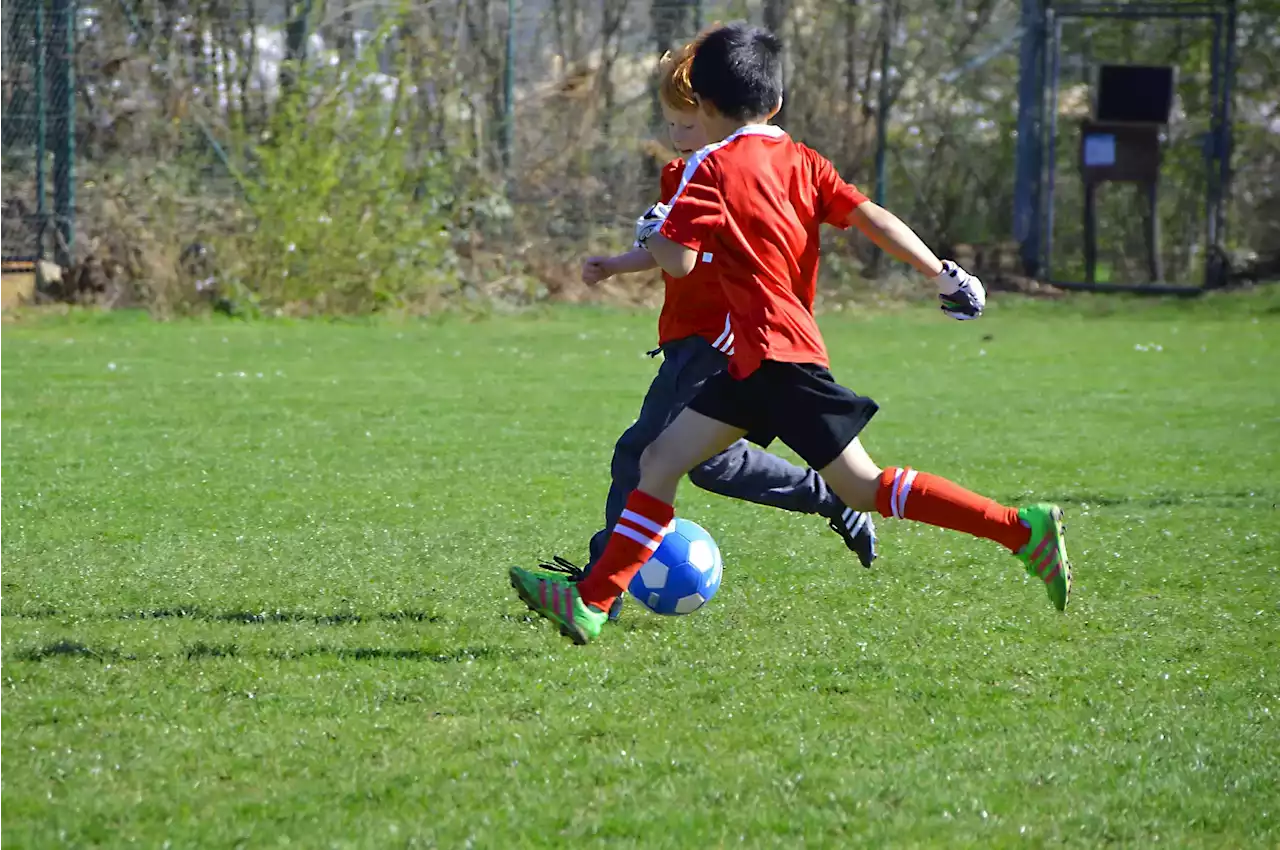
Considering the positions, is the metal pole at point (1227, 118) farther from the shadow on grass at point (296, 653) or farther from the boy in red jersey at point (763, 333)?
the shadow on grass at point (296, 653)

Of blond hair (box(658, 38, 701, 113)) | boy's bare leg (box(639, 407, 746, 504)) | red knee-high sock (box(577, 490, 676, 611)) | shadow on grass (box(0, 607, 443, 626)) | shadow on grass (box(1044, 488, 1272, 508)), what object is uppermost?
blond hair (box(658, 38, 701, 113))

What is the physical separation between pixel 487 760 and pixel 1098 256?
57.8 ft

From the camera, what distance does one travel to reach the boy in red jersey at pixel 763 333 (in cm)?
436

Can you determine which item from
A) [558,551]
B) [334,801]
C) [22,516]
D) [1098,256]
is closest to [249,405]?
[22,516]

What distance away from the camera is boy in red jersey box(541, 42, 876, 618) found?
4691 mm

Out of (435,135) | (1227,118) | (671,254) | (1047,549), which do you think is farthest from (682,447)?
(1227,118)

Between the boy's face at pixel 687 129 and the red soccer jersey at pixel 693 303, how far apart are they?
22 centimetres

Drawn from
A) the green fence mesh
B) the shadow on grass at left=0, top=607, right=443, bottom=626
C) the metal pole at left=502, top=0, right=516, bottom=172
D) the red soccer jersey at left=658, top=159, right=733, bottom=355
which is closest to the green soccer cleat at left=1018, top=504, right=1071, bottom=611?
the red soccer jersey at left=658, top=159, right=733, bottom=355

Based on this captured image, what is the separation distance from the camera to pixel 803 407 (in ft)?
14.3

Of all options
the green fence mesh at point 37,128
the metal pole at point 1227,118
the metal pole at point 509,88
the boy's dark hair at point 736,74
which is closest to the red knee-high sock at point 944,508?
the boy's dark hair at point 736,74

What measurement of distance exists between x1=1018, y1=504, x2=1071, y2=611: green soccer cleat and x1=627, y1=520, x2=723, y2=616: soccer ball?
899 mm

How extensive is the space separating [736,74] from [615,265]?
59 centimetres

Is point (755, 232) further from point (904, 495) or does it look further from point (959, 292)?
point (904, 495)

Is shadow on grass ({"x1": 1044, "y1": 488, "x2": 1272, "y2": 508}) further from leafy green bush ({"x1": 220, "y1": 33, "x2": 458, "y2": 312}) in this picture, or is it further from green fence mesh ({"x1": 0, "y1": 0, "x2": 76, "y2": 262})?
green fence mesh ({"x1": 0, "y1": 0, "x2": 76, "y2": 262})
